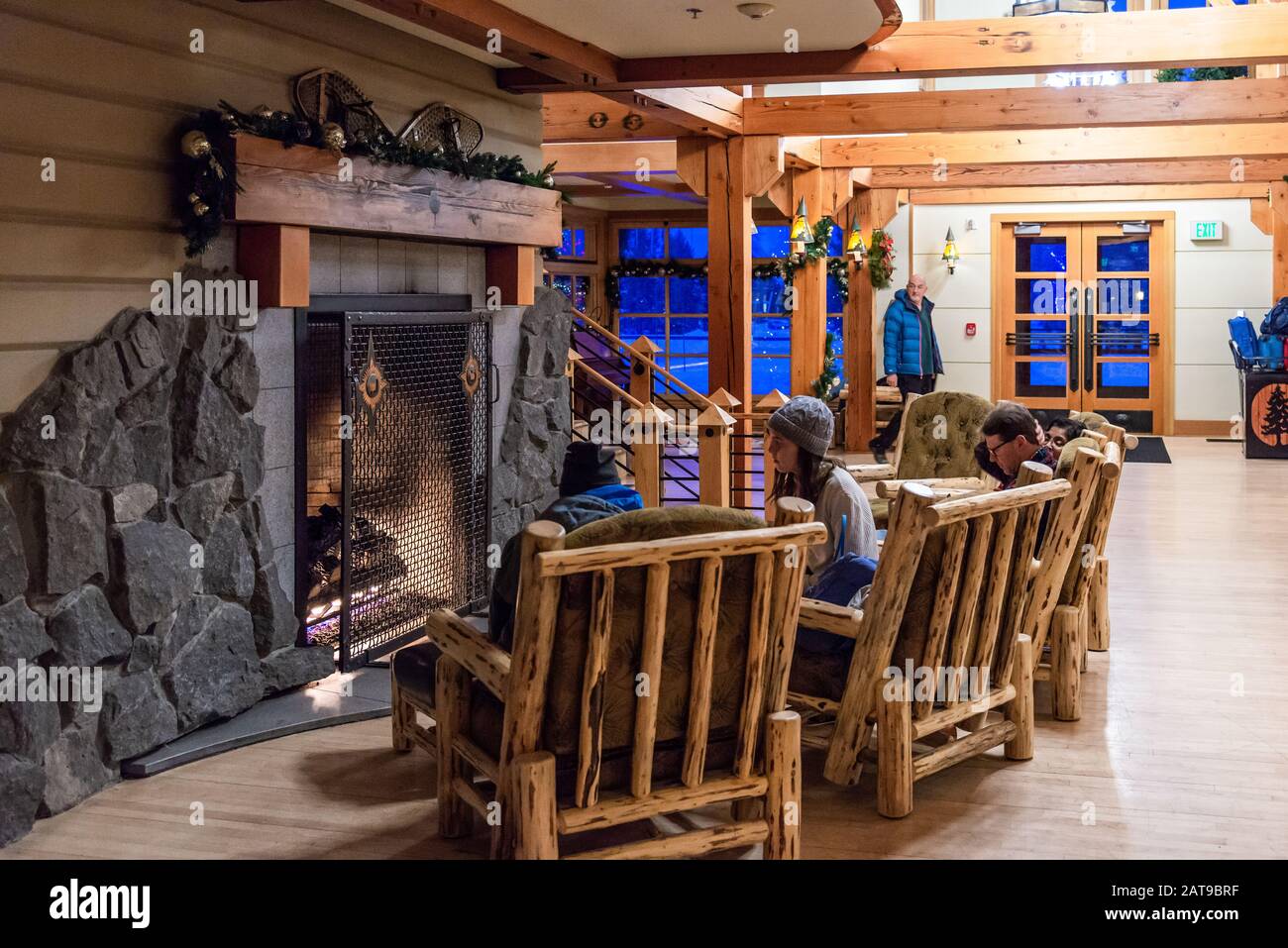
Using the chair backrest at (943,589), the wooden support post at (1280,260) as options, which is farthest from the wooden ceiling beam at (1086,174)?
the chair backrest at (943,589)

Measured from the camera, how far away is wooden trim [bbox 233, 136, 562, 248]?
4.15 metres

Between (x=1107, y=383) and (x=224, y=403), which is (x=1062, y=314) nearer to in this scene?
(x=1107, y=383)

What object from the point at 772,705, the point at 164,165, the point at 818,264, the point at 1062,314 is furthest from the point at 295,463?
the point at 1062,314

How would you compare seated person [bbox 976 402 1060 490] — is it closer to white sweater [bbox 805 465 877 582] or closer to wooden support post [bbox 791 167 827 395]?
white sweater [bbox 805 465 877 582]

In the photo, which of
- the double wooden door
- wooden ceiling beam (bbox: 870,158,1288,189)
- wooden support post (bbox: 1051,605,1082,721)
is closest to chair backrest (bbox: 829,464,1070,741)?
wooden support post (bbox: 1051,605,1082,721)

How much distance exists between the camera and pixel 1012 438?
15.3 ft

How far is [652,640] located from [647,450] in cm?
418

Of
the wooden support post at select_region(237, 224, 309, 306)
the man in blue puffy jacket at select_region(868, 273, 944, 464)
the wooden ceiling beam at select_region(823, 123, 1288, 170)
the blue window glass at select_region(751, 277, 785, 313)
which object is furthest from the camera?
the blue window glass at select_region(751, 277, 785, 313)

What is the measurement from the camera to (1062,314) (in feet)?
47.8

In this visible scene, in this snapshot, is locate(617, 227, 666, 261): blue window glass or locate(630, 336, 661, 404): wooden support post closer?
locate(630, 336, 661, 404): wooden support post

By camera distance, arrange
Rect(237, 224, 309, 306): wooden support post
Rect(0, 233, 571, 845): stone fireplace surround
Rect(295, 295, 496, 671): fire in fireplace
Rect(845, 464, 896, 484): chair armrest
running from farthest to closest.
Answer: Rect(845, 464, 896, 484): chair armrest
Rect(295, 295, 496, 671): fire in fireplace
Rect(237, 224, 309, 306): wooden support post
Rect(0, 233, 571, 845): stone fireplace surround

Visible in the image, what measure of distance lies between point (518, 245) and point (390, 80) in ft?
3.41

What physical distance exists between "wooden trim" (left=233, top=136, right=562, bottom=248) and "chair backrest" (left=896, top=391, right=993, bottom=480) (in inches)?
75.8

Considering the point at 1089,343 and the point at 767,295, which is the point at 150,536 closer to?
the point at 767,295
